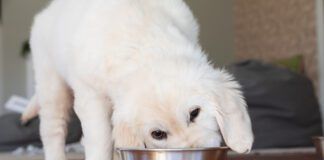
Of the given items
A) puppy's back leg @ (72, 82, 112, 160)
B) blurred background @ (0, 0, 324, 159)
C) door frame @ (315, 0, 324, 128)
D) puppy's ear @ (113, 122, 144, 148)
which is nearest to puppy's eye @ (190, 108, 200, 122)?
puppy's ear @ (113, 122, 144, 148)

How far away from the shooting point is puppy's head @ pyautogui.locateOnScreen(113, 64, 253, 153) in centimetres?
147

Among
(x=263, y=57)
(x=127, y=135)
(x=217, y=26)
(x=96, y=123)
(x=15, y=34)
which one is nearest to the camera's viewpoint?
(x=127, y=135)

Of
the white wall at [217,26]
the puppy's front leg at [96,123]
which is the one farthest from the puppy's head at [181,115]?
the white wall at [217,26]

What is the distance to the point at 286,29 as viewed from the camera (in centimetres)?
497

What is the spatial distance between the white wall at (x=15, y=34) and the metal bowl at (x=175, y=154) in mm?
4904

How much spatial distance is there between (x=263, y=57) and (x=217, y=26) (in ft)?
2.56

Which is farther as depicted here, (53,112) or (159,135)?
(53,112)

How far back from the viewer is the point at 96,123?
1799 mm

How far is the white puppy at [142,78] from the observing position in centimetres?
149

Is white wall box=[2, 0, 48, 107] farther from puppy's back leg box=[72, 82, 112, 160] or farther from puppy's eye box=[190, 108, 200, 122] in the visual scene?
puppy's eye box=[190, 108, 200, 122]

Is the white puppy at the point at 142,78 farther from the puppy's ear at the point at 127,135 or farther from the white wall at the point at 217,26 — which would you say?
the white wall at the point at 217,26

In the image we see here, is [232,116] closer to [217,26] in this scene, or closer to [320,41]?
[320,41]

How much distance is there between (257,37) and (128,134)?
407 centimetres

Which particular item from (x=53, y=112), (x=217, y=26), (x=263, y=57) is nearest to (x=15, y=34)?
(x=217, y=26)
